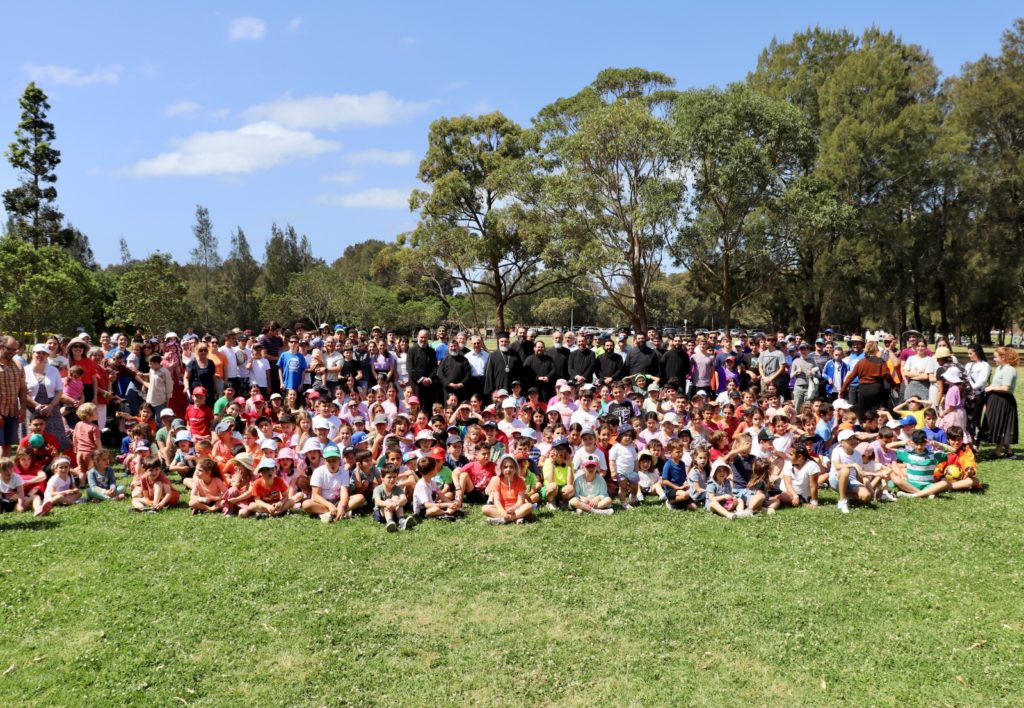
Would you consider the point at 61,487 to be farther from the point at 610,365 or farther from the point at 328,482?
the point at 610,365

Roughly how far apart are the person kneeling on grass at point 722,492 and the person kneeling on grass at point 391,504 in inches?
158

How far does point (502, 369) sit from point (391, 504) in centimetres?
467

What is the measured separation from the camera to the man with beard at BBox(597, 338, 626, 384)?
13.7m

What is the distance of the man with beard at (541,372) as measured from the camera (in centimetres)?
1309

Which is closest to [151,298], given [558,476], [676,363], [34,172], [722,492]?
[34,172]

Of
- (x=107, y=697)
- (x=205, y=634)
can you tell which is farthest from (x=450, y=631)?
(x=107, y=697)

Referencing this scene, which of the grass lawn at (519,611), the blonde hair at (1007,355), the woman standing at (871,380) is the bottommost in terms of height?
the grass lawn at (519,611)

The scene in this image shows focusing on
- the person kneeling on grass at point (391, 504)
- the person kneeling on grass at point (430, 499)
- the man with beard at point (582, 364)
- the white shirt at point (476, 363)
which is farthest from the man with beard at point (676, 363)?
the person kneeling on grass at point (391, 504)

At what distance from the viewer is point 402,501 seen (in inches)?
343

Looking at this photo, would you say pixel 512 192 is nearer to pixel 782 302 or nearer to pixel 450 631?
pixel 782 302

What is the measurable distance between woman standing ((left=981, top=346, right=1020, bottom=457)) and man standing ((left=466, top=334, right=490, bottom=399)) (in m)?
8.94

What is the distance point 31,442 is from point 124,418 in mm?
2528

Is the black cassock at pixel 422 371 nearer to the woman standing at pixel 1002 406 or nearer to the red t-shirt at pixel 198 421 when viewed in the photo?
the red t-shirt at pixel 198 421

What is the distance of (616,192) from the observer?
1166 inches
